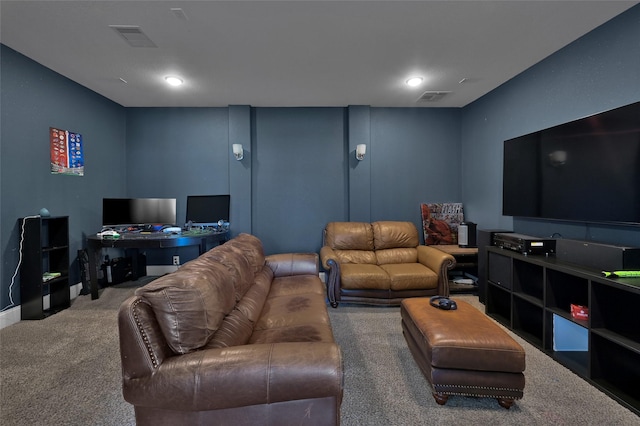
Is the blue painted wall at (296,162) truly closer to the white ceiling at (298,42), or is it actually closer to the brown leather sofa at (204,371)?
the white ceiling at (298,42)

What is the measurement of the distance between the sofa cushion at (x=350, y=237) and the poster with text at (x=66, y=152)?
3.40 meters

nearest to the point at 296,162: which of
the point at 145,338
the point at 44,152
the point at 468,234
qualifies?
the point at 468,234

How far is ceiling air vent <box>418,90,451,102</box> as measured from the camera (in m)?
3.88

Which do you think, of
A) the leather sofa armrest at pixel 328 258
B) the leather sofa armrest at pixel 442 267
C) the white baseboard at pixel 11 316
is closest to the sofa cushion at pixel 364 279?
the leather sofa armrest at pixel 328 258

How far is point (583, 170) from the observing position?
93.8 inches

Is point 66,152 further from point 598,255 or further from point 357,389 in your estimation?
point 598,255

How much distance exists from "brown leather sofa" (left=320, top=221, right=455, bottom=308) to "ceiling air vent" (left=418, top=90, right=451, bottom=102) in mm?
1829

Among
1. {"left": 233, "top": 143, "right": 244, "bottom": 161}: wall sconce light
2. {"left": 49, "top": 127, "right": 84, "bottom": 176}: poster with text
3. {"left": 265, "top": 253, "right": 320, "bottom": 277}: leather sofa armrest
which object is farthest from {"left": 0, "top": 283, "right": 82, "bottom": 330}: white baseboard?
{"left": 233, "top": 143, "right": 244, "bottom": 161}: wall sconce light

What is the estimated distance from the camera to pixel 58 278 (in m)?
3.19

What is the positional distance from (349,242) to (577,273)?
94.7 inches

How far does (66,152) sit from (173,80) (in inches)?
63.4

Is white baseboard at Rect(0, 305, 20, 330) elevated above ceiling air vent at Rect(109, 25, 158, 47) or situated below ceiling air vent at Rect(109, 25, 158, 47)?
below

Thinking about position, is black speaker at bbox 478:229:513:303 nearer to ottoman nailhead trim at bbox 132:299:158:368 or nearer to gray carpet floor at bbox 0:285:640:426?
gray carpet floor at bbox 0:285:640:426

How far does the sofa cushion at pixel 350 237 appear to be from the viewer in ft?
13.0
